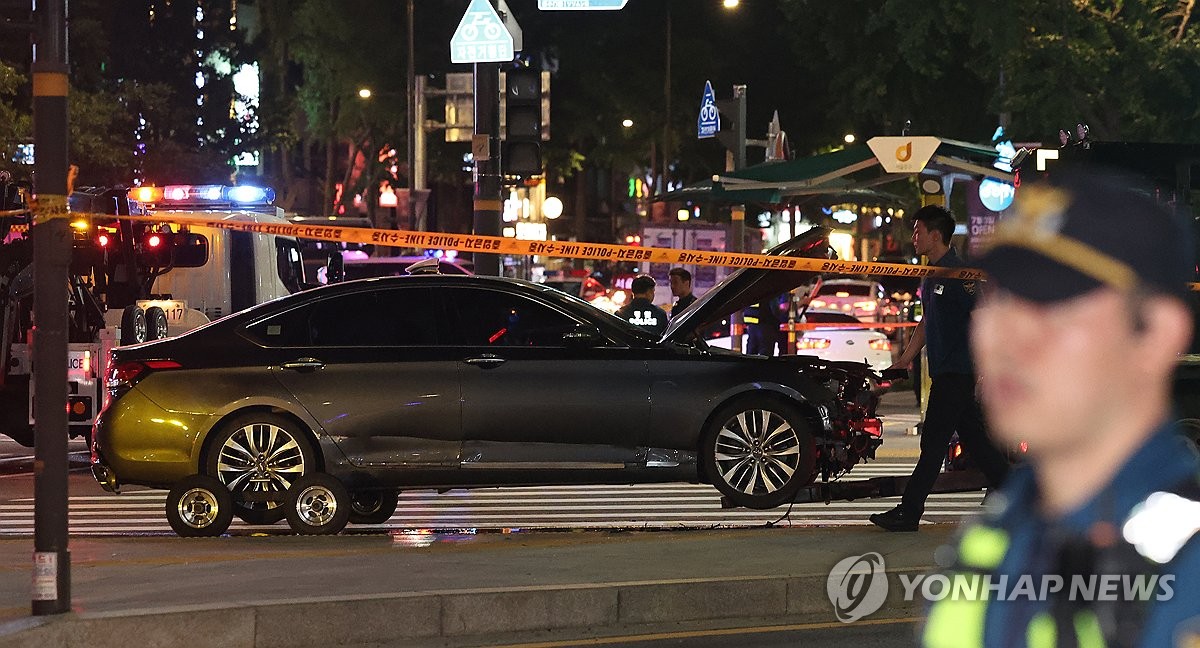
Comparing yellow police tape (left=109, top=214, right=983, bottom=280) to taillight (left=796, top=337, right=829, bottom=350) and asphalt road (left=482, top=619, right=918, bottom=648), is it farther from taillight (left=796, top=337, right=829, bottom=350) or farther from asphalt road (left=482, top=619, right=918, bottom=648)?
taillight (left=796, top=337, right=829, bottom=350)

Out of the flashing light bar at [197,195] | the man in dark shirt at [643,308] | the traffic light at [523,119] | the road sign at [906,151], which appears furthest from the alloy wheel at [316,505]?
the flashing light bar at [197,195]

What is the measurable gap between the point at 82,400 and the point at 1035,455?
1490 cm

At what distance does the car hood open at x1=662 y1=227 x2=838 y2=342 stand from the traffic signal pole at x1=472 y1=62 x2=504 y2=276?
5.12 m

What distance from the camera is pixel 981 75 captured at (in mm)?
36188

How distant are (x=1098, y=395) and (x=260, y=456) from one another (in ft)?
31.7

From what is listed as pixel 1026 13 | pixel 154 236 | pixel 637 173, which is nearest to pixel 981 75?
pixel 1026 13

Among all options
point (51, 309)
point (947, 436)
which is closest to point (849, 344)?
point (947, 436)

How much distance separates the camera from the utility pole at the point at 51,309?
772 cm

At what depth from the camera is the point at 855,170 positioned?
61.8ft

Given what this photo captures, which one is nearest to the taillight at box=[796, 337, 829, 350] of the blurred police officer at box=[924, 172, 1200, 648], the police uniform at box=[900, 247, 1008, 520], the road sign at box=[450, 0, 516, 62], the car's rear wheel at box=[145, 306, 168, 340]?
the road sign at box=[450, 0, 516, 62]

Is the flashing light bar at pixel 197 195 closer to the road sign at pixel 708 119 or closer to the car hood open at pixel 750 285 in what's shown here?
the car hood open at pixel 750 285

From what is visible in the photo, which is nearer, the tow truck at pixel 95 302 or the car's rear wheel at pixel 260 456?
the car's rear wheel at pixel 260 456

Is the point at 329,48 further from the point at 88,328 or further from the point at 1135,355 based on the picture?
the point at 1135,355

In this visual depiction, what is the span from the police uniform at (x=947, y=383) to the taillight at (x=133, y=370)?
456cm
